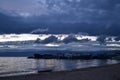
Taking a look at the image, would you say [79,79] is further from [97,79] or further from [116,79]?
[116,79]

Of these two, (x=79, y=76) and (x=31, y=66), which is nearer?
(x=79, y=76)

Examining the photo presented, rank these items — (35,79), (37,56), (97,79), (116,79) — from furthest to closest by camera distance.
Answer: (37,56)
(35,79)
(97,79)
(116,79)

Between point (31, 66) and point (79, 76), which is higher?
point (79, 76)

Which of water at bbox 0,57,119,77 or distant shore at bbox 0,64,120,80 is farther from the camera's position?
water at bbox 0,57,119,77

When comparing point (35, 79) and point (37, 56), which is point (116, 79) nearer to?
point (35, 79)

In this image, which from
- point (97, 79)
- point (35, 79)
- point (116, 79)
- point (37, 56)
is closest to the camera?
point (116, 79)

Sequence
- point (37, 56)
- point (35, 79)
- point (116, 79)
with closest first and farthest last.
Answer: point (116, 79) → point (35, 79) → point (37, 56)

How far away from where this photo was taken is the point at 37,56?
177500 mm

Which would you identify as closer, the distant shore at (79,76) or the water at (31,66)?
the distant shore at (79,76)

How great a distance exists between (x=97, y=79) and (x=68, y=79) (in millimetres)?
3238

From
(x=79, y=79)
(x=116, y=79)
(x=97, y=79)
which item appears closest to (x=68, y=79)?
(x=79, y=79)

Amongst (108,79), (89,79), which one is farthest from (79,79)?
(108,79)

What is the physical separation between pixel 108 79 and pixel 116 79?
1.15 m

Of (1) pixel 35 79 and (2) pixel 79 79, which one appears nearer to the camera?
(2) pixel 79 79
